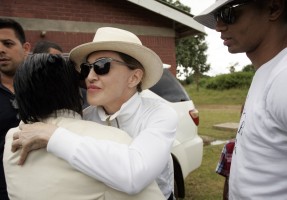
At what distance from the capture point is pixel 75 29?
7715mm

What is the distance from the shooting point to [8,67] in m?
2.93

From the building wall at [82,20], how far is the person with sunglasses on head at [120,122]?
5865 millimetres

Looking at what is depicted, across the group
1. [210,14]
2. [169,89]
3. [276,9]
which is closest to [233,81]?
[169,89]

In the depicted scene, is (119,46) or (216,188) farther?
(216,188)

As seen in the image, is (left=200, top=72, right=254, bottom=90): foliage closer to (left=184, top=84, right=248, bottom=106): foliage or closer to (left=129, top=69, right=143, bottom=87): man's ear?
(left=184, top=84, right=248, bottom=106): foliage

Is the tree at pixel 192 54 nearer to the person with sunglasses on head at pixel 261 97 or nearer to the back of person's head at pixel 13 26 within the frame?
the back of person's head at pixel 13 26

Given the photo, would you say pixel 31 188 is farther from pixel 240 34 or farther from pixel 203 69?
pixel 203 69

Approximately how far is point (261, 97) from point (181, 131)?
286 cm

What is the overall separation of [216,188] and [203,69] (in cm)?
2973

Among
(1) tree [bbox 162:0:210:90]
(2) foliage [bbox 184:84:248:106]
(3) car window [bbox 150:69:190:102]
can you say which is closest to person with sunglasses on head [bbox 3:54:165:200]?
(3) car window [bbox 150:69:190:102]

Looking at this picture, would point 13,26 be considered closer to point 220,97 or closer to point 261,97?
point 261,97

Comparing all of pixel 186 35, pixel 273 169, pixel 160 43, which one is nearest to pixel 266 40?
pixel 273 169

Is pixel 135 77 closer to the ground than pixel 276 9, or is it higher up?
closer to the ground

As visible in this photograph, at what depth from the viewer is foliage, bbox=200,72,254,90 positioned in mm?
26422
